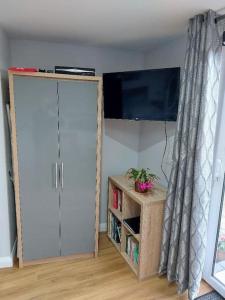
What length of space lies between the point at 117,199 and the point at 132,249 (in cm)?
60

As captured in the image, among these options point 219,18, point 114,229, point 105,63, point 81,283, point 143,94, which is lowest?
point 81,283

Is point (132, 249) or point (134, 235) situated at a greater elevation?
point (134, 235)

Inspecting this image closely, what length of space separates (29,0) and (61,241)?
217 cm

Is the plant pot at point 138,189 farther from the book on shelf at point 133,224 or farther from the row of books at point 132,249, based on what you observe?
the row of books at point 132,249

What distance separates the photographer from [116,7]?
1.66m

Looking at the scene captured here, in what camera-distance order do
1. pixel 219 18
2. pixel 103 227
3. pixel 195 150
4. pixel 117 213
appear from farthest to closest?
1. pixel 103 227
2. pixel 117 213
3. pixel 195 150
4. pixel 219 18

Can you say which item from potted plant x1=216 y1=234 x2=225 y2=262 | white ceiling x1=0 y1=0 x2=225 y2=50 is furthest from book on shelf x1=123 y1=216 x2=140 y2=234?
white ceiling x1=0 y1=0 x2=225 y2=50

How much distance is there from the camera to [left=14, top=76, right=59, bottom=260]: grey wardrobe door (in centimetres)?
212

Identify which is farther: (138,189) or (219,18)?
(138,189)

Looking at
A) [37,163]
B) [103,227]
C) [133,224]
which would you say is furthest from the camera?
[103,227]

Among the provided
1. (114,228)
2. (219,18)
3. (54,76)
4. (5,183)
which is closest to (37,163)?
(5,183)

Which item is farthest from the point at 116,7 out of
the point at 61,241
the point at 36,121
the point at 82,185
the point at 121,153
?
the point at 61,241

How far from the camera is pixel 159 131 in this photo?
2.69 m

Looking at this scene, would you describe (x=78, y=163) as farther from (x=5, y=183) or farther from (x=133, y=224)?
(x=133, y=224)
